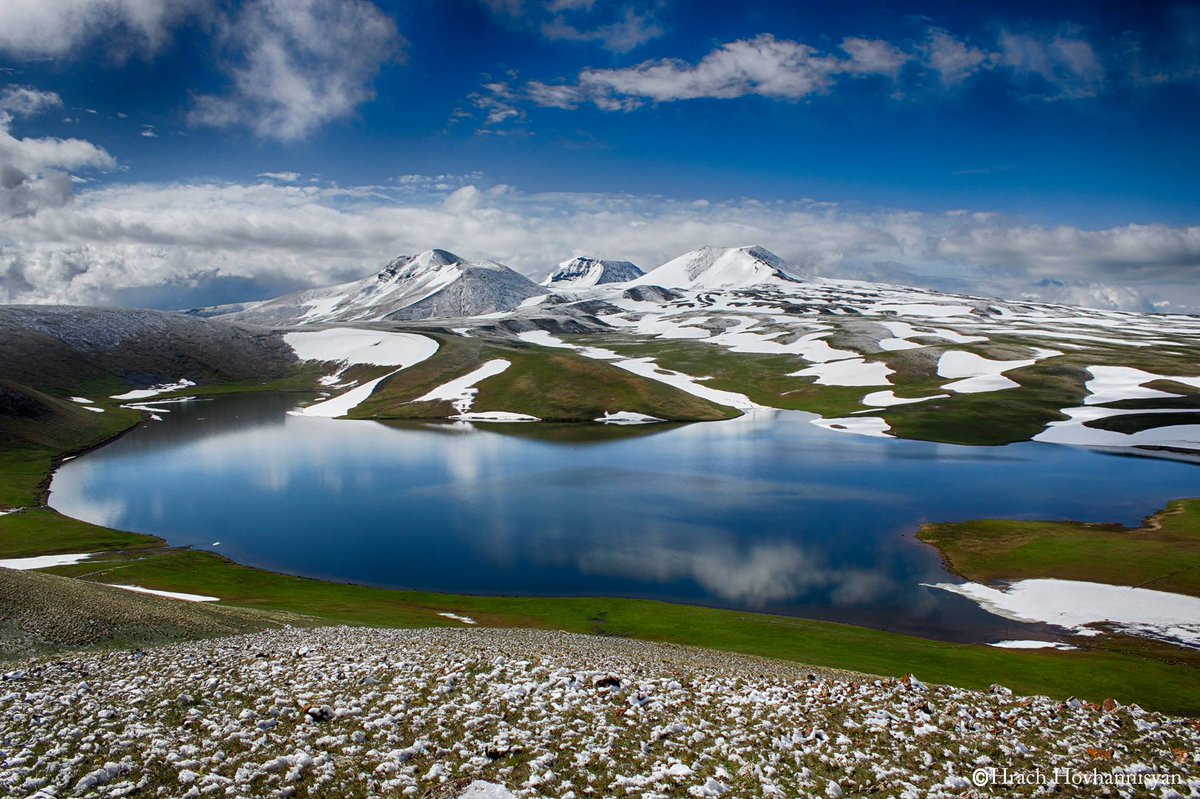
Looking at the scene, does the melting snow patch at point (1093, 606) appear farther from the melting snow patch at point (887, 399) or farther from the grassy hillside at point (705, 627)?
the melting snow patch at point (887, 399)

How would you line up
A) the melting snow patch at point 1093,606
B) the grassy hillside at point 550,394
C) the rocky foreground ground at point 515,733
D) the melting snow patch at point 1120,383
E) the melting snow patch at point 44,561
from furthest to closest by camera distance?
the grassy hillside at point 550,394 → the melting snow patch at point 1120,383 → the melting snow patch at point 44,561 → the melting snow patch at point 1093,606 → the rocky foreground ground at point 515,733

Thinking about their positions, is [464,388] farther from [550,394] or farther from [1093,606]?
[1093,606]

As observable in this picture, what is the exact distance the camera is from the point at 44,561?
159ft

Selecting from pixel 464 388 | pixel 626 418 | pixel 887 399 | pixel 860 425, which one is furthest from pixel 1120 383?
pixel 464 388

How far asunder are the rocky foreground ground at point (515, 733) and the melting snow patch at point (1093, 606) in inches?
1144

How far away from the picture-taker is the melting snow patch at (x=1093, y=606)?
4019 cm

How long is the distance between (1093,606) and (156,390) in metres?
195

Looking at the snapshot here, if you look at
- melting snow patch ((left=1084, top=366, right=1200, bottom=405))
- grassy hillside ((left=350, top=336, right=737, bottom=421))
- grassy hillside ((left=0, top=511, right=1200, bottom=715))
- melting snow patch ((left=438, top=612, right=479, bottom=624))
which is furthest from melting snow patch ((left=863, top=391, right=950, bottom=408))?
melting snow patch ((left=438, top=612, right=479, bottom=624))

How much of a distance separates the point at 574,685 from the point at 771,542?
42.9 metres

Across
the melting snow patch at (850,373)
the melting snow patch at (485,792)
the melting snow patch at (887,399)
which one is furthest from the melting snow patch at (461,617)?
the melting snow patch at (850,373)

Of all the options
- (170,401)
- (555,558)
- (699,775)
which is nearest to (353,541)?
(555,558)

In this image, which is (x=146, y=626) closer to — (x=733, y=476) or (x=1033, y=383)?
(x=733, y=476)

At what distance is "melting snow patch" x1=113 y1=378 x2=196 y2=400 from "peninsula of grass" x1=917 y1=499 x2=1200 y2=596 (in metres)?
175

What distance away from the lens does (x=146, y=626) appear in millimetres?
23438
